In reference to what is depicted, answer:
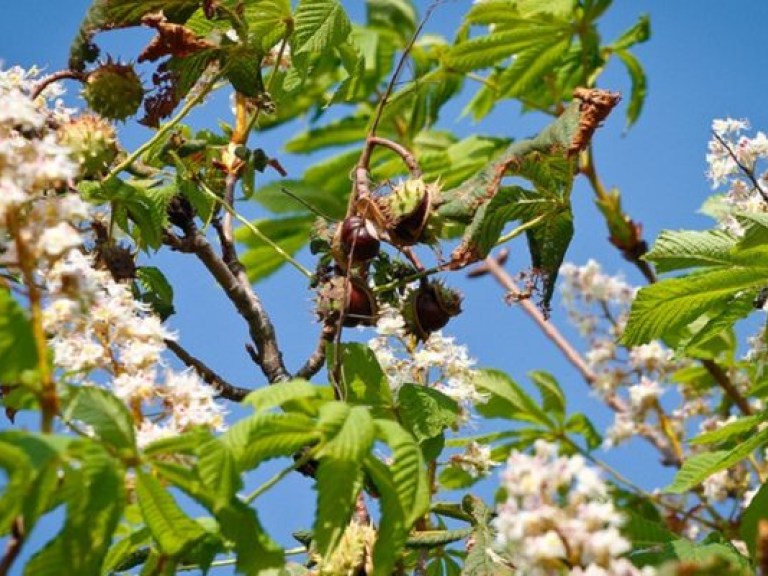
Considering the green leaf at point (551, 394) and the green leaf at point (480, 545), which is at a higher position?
the green leaf at point (551, 394)

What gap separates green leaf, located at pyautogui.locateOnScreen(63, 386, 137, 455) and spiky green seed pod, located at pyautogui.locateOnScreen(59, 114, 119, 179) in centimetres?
76

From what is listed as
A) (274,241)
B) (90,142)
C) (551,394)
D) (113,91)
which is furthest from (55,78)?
(274,241)

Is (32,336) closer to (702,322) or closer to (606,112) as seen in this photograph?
(606,112)

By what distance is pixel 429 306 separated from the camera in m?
2.40

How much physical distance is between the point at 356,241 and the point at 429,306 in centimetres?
23

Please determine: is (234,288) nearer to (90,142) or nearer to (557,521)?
(90,142)

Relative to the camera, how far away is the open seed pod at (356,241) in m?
2.24

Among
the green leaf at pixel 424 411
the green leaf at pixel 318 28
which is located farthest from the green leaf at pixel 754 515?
the green leaf at pixel 318 28

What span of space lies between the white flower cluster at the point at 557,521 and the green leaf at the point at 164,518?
15.8 inches

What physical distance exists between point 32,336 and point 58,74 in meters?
1.09

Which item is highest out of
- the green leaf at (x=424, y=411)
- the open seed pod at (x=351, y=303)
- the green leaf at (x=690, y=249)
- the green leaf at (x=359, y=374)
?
the open seed pod at (x=351, y=303)

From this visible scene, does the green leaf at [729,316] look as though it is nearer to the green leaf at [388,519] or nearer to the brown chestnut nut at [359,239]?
the brown chestnut nut at [359,239]

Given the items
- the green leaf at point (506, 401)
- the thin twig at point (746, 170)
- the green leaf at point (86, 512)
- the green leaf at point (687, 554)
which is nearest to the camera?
the green leaf at point (86, 512)

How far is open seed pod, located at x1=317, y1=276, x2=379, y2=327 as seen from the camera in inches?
90.0
